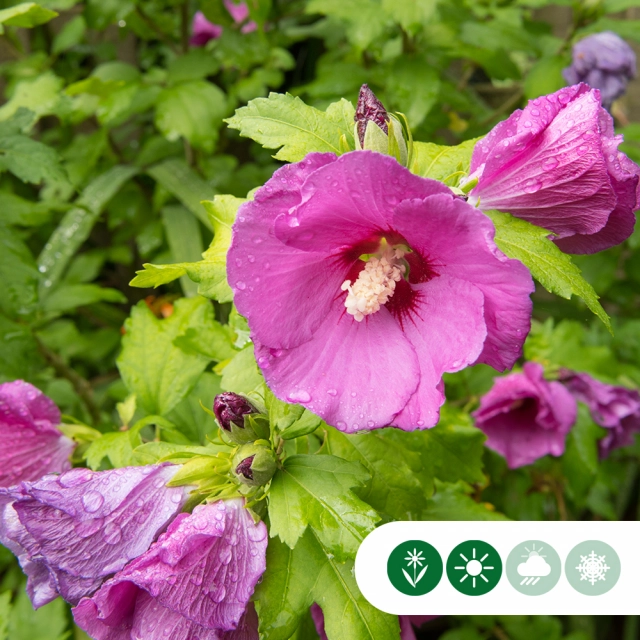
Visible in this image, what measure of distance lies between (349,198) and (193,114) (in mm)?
1231

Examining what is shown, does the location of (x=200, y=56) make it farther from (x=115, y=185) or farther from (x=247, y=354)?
(x=247, y=354)

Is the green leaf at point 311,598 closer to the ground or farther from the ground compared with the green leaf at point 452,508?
farther from the ground

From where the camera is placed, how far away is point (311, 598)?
75cm

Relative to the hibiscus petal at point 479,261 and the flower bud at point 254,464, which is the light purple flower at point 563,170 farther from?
the flower bud at point 254,464

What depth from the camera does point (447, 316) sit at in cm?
62

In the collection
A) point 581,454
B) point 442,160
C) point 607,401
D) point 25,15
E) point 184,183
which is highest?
point 25,15

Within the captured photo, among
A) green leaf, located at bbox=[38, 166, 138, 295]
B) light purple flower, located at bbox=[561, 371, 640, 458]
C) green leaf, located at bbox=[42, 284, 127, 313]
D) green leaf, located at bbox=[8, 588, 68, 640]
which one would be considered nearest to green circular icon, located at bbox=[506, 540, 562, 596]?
light purple flower, located at bbox=[561, 371, 640, 458]

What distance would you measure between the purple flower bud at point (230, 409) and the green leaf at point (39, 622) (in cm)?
81

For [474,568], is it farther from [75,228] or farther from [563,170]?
[75,228]

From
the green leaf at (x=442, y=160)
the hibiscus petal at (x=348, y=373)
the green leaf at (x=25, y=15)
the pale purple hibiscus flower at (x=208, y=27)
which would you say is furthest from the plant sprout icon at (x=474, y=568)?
the pale purple hibiscus flower at (x=208, y=27)

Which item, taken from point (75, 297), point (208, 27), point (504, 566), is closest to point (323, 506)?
point (504, 566)

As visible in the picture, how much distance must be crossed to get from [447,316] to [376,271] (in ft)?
0.30

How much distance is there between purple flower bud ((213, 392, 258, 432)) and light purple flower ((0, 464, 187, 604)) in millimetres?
103

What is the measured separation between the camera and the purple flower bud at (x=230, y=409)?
692 millimetres
